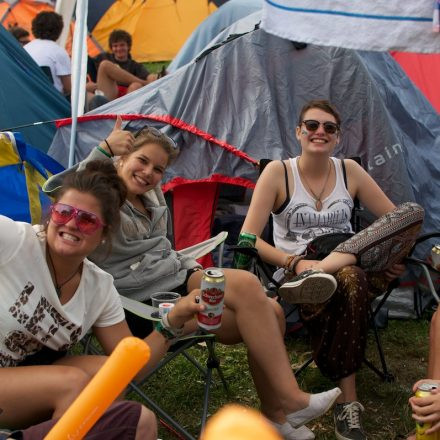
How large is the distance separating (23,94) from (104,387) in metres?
4.74

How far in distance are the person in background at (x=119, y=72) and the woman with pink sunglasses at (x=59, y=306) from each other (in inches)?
174

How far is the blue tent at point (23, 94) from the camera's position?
4.95 meters

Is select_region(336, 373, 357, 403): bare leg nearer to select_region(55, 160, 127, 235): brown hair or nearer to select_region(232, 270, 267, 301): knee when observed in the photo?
select_region(232, 270, 267, 301): knee

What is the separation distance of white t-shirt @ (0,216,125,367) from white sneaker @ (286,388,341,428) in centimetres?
86

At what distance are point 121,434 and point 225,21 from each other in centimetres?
592

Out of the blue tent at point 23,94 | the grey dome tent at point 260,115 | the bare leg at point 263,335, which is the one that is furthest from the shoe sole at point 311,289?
the blue tent at point 23,94

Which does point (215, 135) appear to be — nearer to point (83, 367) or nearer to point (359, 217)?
point (359, 217)

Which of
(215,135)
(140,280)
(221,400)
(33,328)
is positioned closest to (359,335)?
(221,400)

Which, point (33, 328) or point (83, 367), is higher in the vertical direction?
point (33, 328)

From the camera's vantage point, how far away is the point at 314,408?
2461mm

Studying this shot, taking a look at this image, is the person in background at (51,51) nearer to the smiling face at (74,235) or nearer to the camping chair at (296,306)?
the camping chair at (296,306)

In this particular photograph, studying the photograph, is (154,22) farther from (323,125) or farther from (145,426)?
(145,426)

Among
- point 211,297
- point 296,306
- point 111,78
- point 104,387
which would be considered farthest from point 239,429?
point 111,78

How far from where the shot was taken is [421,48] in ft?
5.07
